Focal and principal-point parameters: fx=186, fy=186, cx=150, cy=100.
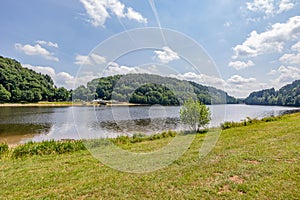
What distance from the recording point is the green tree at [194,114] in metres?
14.7

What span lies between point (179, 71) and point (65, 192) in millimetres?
4873

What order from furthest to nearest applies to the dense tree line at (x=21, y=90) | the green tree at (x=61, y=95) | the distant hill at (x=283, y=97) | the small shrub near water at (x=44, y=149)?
the distant hill at (x=283, y=97) → the green tree at (x=61, y=95) → the dense tree line at (x=21, y=90) → the small shrub near water at (x=44, y=149)

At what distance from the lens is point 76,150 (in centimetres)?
977

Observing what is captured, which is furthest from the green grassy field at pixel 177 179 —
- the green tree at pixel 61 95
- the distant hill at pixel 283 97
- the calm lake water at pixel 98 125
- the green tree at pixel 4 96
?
the distant hill at pixel 283 97

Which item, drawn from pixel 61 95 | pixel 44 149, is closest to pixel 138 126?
pixel 44 149

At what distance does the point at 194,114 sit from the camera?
14.9 m

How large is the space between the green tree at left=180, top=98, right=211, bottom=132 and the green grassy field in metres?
7.87

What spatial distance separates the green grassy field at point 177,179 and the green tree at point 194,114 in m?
7.87

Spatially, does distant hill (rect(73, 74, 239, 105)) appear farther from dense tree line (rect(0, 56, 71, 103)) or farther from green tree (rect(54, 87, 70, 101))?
green tree (rect(54, 87, 70, 101))

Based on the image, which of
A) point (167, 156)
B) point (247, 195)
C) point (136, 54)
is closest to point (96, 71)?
point (136, 54)

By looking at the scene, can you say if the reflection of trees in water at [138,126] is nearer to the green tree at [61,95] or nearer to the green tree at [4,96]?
the green tree at [4,96]

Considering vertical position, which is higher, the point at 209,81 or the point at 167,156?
the point at 209,81

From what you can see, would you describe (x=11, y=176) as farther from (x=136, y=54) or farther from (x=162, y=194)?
(x=136, y=54)

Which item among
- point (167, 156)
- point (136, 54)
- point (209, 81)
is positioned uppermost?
point (136, 54)
